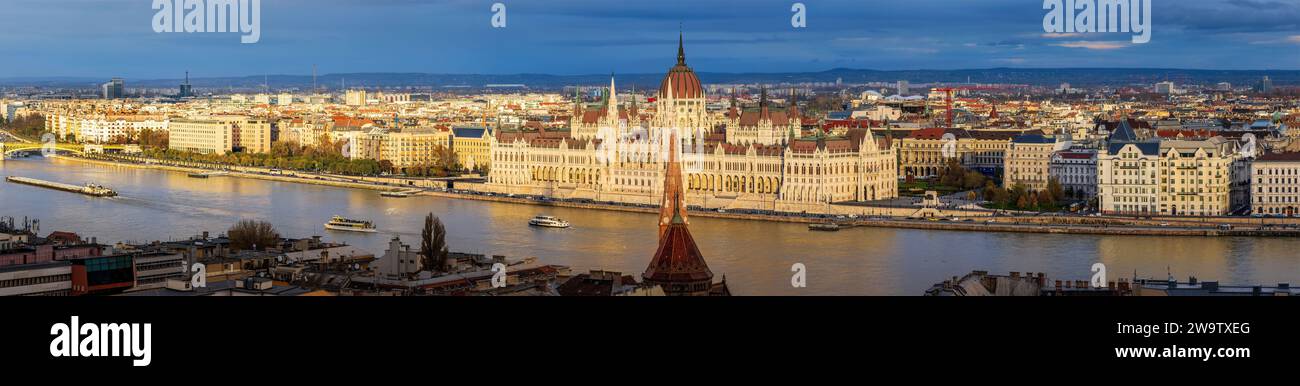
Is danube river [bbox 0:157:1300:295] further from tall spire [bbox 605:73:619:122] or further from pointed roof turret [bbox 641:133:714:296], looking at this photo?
tall spire [bbox 605:73:619:122]

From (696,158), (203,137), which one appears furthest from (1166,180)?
(203,137)

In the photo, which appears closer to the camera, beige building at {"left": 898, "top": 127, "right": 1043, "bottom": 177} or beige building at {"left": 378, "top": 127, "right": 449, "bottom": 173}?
beige building at {"left": 898, "top": 127, "right": 1043, "bottom": 177}

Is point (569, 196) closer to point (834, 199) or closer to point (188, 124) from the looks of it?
point (834, 199)

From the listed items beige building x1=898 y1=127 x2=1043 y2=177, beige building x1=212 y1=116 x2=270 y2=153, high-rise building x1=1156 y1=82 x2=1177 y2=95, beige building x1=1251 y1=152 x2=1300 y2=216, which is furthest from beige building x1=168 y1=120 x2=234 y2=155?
high-rise building x1=1156 y1=82 x2=1177 y2=95

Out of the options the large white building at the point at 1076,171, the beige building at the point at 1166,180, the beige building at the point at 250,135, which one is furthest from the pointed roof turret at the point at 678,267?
the beige building at the point at 250,135

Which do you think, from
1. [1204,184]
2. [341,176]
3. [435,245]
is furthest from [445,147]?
[435,245]

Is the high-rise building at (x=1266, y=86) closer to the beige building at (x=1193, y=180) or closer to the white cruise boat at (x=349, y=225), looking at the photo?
the beige building at (x=1193, y=180)
